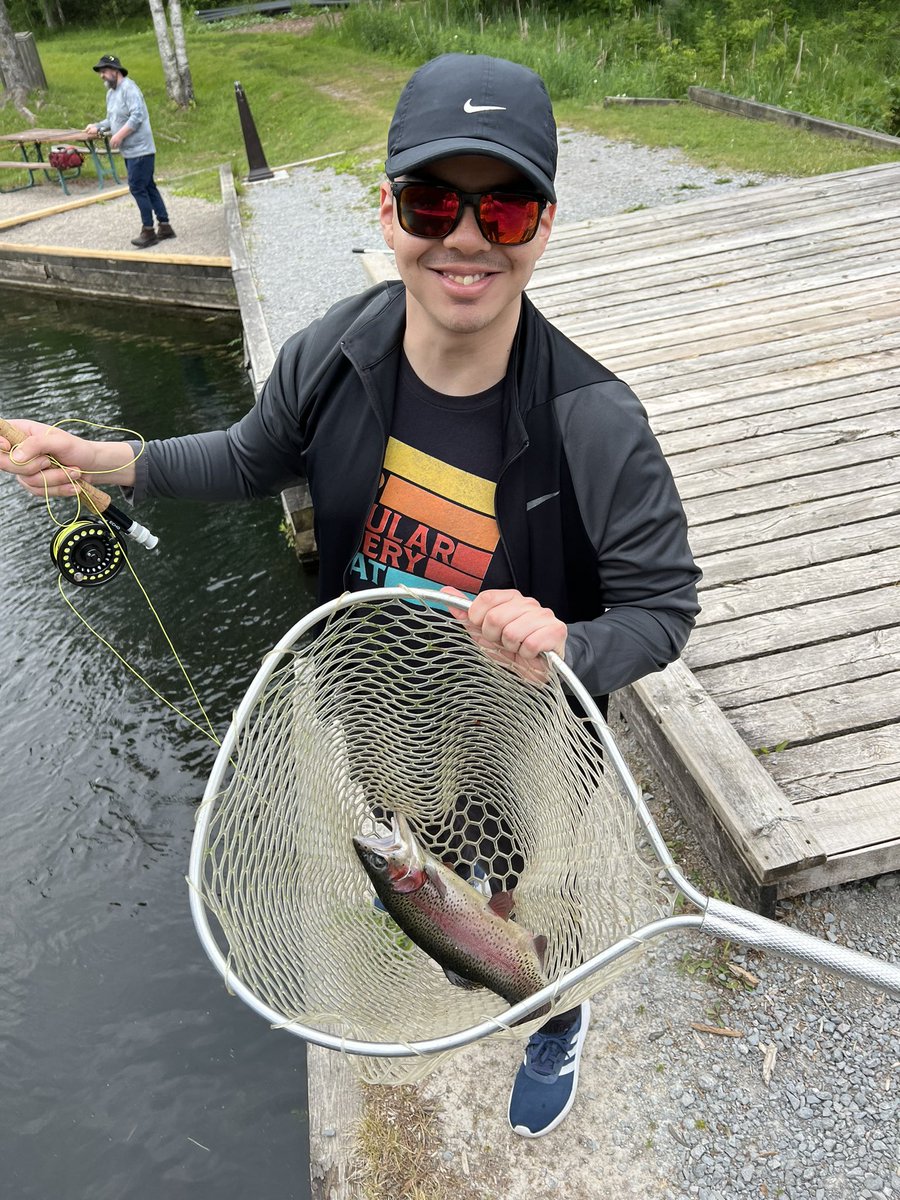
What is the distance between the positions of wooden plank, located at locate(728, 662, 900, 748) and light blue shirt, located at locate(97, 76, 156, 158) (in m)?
11.6

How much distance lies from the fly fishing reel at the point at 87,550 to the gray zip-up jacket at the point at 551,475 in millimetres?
469

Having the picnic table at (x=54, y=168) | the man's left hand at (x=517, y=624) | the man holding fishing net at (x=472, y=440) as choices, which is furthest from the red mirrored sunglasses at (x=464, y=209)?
the picnic table at (x=54, y=168)

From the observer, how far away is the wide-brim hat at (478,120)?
159 centimetres

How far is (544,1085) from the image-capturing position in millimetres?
2352

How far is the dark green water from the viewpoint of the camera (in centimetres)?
339

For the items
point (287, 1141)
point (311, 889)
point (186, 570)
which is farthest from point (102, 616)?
point (311, 889)

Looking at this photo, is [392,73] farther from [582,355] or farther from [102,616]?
[582,355]

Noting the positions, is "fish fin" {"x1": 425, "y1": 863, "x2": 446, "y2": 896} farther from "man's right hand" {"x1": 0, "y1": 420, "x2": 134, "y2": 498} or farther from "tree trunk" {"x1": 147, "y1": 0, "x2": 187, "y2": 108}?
"tree trunk" {"x1": 147, "y1": 0, "x2": 187, "y2": 108}

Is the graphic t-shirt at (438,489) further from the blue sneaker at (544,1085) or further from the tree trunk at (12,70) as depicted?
the tree trunk at (12,70)

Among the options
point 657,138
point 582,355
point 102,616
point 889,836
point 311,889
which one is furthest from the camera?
point 657,138

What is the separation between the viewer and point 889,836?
8.57 ft

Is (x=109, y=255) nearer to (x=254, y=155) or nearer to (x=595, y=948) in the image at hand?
(x=254, y=155)

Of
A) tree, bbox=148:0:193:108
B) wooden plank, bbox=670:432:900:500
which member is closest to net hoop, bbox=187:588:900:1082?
wooden plank, bbox=670:432:900:500

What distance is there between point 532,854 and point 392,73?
21.4 m
